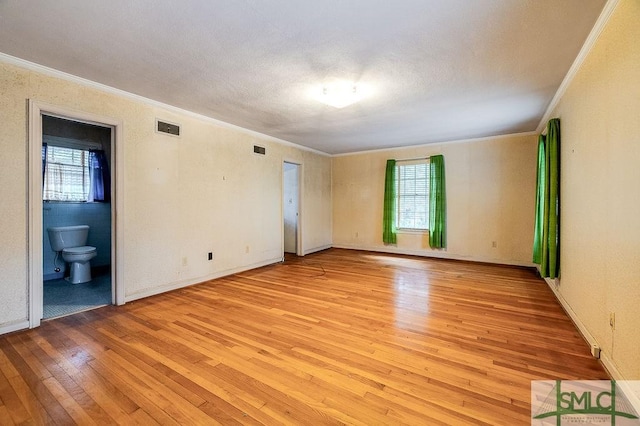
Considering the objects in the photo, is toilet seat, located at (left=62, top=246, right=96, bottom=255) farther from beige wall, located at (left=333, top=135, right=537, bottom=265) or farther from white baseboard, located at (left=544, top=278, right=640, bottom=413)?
white baseboard, located at (left=544, top=278, right=640, bottom=413)

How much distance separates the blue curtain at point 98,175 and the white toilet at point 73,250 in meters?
0.74

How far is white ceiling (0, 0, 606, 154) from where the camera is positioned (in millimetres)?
1868

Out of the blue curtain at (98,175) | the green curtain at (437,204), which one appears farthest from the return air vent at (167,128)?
the green curtain at (437,204)

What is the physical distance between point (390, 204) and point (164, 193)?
4645 millimetres

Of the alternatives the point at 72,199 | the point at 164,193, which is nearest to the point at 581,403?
the point at 164,193

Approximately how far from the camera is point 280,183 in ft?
18.4

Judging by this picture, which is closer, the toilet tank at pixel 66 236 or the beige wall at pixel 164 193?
the beige wall at pixel 164 193

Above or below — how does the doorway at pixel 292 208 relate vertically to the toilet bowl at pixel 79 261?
above

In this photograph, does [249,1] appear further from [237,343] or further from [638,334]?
[638,334]

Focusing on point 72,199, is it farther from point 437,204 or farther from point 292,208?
point 437,204

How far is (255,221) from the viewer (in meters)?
5.12

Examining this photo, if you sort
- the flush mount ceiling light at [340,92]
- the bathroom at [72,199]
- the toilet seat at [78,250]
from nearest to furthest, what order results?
the flush mount ceiling light at [340,92] < the toilet seat at [78,250] < the bathroom at [72,199]

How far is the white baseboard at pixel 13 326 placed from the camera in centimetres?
247

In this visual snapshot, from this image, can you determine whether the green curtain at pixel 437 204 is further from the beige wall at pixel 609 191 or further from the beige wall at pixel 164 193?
the beige wall at pixel 164 193
